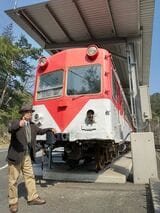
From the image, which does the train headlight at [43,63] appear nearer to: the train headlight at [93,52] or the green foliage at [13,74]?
the train headlight at [93,52]

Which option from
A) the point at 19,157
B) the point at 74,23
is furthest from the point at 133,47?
the point at 19,157

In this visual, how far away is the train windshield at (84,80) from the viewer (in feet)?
33.3

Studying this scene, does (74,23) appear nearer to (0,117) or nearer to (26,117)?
(26,117)

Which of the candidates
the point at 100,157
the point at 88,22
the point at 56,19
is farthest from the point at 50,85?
the point at 88,22

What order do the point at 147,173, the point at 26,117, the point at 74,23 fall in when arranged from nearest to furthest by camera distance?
the point at 26,117 → the point at 147,173 → the point at 74,23

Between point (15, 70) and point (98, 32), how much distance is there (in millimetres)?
35622

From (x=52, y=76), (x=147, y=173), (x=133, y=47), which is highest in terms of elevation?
(x=133, y=47)

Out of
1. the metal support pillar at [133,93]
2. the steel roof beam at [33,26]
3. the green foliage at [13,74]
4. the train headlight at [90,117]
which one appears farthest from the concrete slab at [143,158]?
the green foliage at [13,74]

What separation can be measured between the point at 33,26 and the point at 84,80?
4329mm

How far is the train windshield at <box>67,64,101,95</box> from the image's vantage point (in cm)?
1015

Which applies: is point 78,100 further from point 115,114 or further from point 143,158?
point 143,158

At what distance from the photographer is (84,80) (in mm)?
10320

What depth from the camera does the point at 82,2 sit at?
1173 cm

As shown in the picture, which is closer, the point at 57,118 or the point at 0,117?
the point at 57,118
